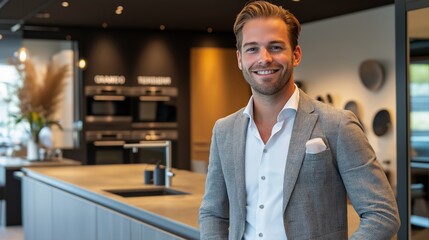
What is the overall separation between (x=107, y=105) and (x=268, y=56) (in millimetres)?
9412

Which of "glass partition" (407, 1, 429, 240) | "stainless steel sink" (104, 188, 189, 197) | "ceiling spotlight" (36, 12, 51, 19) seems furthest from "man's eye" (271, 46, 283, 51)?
"ceiling spotlight" (36, 12, 51, 19)

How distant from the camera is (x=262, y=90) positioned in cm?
178

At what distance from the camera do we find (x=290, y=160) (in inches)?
68.9

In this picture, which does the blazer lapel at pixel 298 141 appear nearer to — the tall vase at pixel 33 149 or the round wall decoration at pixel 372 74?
the round wall decoration at pixel 372 74

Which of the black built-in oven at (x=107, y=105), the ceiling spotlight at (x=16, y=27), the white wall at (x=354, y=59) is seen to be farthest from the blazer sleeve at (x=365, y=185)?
the ceiling spotlight at (x=16, y=27)

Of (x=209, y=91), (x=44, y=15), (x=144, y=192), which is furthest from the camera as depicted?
(x=209, y=91)

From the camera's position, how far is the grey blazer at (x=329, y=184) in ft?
5.48

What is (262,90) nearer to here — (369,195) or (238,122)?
(238,122)

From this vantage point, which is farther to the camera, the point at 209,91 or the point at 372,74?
the point at 209,91

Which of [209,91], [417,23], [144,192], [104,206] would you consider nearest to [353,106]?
[209,91]

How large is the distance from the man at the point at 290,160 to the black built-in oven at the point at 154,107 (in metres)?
9.39

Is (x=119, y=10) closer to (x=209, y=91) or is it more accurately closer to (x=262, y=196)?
(x=209, y=91)

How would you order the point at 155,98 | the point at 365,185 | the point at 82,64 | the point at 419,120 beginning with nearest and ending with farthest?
the point at 365,185, the point at 419,120, the point at 82,64, the point at 155,98

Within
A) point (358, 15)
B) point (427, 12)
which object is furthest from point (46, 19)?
point (427, 12)
